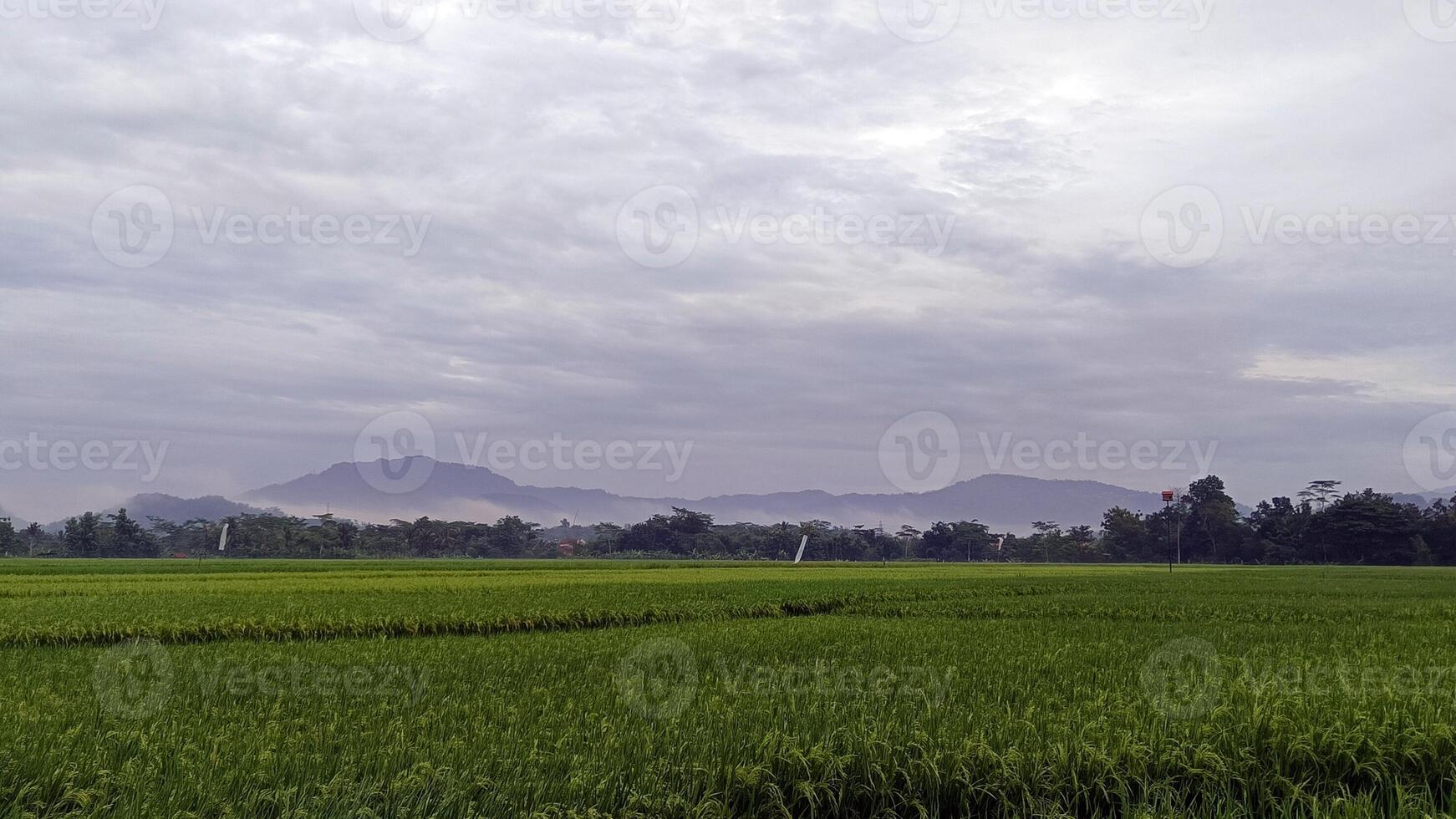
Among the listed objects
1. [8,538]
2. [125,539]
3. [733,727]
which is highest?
[733,727]

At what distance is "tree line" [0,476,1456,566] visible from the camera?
360 feet

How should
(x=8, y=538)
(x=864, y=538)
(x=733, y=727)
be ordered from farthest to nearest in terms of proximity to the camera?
(x=864, y=538), (x=8, y=538), (x=733, y=727)

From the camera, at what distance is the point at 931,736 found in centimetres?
685

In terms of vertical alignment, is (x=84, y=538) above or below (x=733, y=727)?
below

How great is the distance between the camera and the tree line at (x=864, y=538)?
360 ft

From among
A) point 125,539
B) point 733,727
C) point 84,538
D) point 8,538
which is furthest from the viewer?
point 8,538

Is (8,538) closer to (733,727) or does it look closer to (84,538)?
(84,538)

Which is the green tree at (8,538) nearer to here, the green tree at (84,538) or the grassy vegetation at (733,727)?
the green tree at (84,538)

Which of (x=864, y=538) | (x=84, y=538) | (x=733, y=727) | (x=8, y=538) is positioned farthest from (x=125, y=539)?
(x=733, y=727)

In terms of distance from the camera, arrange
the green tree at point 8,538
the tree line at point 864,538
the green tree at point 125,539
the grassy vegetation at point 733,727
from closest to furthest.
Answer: the grassy vegetation at point 733,727
the tree line at point 864,538
the green tree at point 125,539
the green tree at point 8,538

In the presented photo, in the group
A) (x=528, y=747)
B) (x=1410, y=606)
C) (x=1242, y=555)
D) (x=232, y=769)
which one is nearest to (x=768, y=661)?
(x=528, y=747)

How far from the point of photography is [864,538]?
6334 inches

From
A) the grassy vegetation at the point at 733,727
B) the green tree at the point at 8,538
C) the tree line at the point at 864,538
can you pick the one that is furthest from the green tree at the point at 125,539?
the grassy vegetation at the point at 733,727

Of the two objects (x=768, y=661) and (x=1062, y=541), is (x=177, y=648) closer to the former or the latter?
(x=768, y=661)
